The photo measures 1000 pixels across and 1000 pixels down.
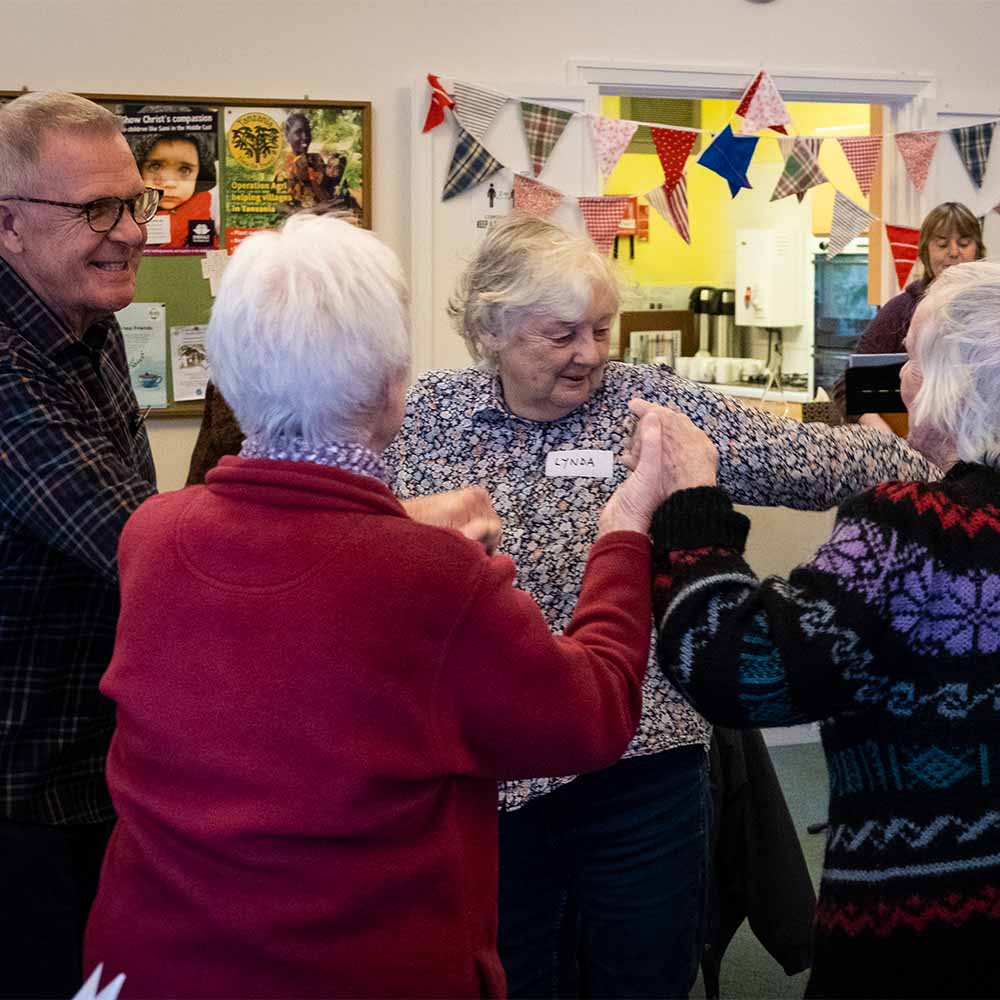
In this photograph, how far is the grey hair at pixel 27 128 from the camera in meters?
1.73

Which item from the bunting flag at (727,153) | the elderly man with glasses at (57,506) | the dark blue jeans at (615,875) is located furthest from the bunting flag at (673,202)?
the elderly man with glasses at (57,506)

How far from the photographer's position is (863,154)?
4875 mm

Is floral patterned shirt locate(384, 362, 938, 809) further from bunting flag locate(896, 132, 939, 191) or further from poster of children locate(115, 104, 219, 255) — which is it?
bunting flag locate(896, 132, 939, 191)

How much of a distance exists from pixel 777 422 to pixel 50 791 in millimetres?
1157

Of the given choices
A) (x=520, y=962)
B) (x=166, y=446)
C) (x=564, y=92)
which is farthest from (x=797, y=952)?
(x=564, y=92)

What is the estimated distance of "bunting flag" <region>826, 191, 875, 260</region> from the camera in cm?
490

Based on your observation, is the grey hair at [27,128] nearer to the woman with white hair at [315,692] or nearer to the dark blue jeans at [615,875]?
the woman with white hair at [315,692]

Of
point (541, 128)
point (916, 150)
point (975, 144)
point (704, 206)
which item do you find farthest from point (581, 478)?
point (704, 206)

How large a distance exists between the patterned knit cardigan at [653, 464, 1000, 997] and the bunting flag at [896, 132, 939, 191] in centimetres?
379

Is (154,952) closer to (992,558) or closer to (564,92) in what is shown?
(992,558)

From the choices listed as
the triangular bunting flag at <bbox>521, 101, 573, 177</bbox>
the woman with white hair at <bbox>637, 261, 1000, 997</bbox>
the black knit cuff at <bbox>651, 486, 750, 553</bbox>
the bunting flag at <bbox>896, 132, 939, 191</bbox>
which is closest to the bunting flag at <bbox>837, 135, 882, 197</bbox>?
the bunting flag at <bbox>896, 132, 939, 191</bbox>

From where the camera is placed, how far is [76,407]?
1.67m

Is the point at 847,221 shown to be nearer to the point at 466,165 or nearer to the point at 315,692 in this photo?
the point at 466,165

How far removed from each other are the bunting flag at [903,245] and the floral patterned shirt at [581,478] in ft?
10.1
